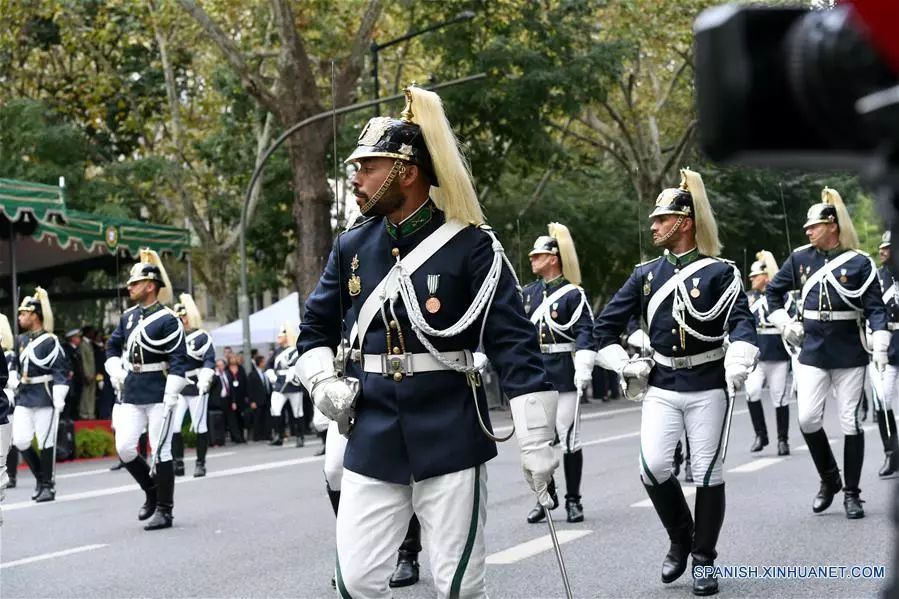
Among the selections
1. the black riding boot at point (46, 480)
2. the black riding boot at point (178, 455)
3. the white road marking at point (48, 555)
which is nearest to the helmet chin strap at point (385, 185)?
the white road marking at point (48, 555)

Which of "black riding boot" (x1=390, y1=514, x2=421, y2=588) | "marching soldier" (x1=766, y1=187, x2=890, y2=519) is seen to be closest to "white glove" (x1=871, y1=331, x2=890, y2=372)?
"marching soldier" (x1=766, y1=187, x2=890, y2=519)

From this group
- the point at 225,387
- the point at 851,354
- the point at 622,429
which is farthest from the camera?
the point at 225,387

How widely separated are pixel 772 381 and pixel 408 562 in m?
9.64

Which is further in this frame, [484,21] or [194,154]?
[194,154]

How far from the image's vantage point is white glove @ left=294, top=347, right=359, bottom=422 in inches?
207

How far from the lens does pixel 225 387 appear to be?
2516cm

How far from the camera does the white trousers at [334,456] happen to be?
25.9ft

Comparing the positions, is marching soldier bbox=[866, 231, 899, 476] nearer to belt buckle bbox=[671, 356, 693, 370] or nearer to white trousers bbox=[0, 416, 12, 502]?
belt buckle bbox=[671, 356, 693, 370]

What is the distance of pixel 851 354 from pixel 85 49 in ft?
91.4

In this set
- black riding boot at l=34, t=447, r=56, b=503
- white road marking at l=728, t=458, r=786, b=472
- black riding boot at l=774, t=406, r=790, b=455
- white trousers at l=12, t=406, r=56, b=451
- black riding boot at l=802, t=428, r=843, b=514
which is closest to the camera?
black riding boot at l=802, t=428, r=843, b=514

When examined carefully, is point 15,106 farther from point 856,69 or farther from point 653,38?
point 856,69

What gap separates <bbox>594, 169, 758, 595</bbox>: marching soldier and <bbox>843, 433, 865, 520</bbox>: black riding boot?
232cm

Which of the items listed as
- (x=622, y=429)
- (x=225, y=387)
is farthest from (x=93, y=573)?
(x=225, y=387)

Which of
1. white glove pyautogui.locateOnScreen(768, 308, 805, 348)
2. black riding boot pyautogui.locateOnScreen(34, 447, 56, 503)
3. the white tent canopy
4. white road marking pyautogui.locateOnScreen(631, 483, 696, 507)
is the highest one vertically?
the white tent canopy
